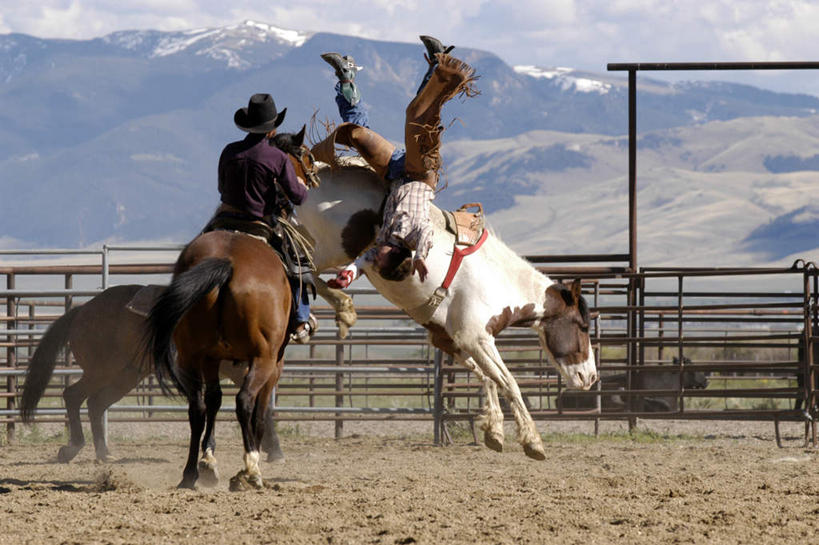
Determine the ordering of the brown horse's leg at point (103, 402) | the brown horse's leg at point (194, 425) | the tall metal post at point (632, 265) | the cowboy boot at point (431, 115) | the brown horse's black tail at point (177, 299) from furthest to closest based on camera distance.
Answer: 1. the tall metal post at point (632, 265)
2. the brown horse's leg at point (103, 402)
3. the cowboy boot at point (431, 115)
4. the brown horse's leg at point (194, 425)
5. the brown horse's black tail at point (177, 299)

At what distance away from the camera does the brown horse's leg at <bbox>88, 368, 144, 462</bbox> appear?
7.74m

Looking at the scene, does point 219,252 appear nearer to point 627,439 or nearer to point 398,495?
point 398,495

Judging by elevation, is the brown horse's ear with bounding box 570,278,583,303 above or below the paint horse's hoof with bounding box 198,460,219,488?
above

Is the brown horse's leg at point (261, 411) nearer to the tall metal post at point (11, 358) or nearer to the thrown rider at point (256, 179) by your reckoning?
the thrown rider at point (256, 179)

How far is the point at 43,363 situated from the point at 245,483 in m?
2.60

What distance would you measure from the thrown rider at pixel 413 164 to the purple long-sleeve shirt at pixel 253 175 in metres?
0.70

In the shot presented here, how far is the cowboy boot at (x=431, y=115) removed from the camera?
6.52 meters

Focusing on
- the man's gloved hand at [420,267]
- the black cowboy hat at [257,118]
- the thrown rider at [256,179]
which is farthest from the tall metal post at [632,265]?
the black cowboy hat at [257,118]

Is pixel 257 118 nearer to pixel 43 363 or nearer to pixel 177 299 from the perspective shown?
pixel 177 299

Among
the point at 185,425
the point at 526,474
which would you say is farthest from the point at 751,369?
the point at 185,425

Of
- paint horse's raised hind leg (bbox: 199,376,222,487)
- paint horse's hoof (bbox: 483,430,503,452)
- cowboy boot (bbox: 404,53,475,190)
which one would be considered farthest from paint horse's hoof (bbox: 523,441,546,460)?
paint horse's raised hind leg (bbox: 199,376,222,487)

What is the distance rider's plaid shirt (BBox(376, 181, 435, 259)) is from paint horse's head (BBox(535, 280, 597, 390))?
42.8 inches

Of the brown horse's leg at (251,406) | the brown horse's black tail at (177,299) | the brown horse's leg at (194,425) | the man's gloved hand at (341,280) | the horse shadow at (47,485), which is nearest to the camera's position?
the brown horse's black tail at (177,299)

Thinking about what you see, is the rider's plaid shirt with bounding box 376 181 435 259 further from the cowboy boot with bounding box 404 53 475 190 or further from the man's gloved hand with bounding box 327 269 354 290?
the man's gloved hand with bounding box 327 269 354 290
